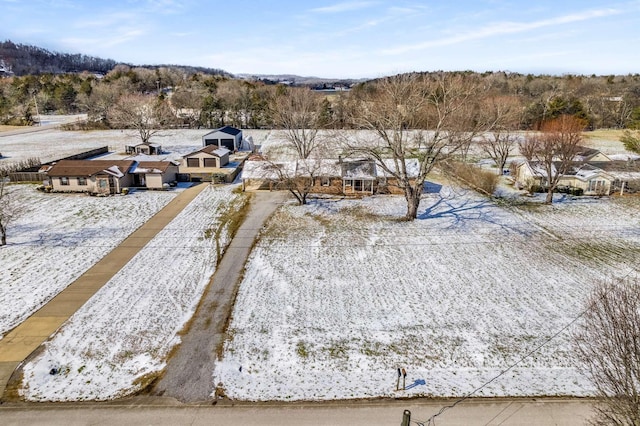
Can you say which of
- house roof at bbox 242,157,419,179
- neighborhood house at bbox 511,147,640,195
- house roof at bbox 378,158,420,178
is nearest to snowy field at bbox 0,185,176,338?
house roof at bbox 242,157,419,179

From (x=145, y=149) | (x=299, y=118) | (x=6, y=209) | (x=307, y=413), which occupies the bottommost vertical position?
(x=307, y=413)

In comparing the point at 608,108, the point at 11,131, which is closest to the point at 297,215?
the point at 11,131

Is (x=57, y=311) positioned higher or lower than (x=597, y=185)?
lower

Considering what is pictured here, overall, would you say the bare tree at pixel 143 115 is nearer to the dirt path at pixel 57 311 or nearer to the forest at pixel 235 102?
the forest at pixel 235 102

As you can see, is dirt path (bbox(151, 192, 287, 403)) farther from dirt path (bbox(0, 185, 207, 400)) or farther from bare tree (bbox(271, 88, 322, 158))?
bare tree (bbox(271, 88, 322, 158))

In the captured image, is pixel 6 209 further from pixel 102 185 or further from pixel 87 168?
pixel 87 168

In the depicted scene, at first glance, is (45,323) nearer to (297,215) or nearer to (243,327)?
(243,327)

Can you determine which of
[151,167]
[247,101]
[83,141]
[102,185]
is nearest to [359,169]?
[151,167]
